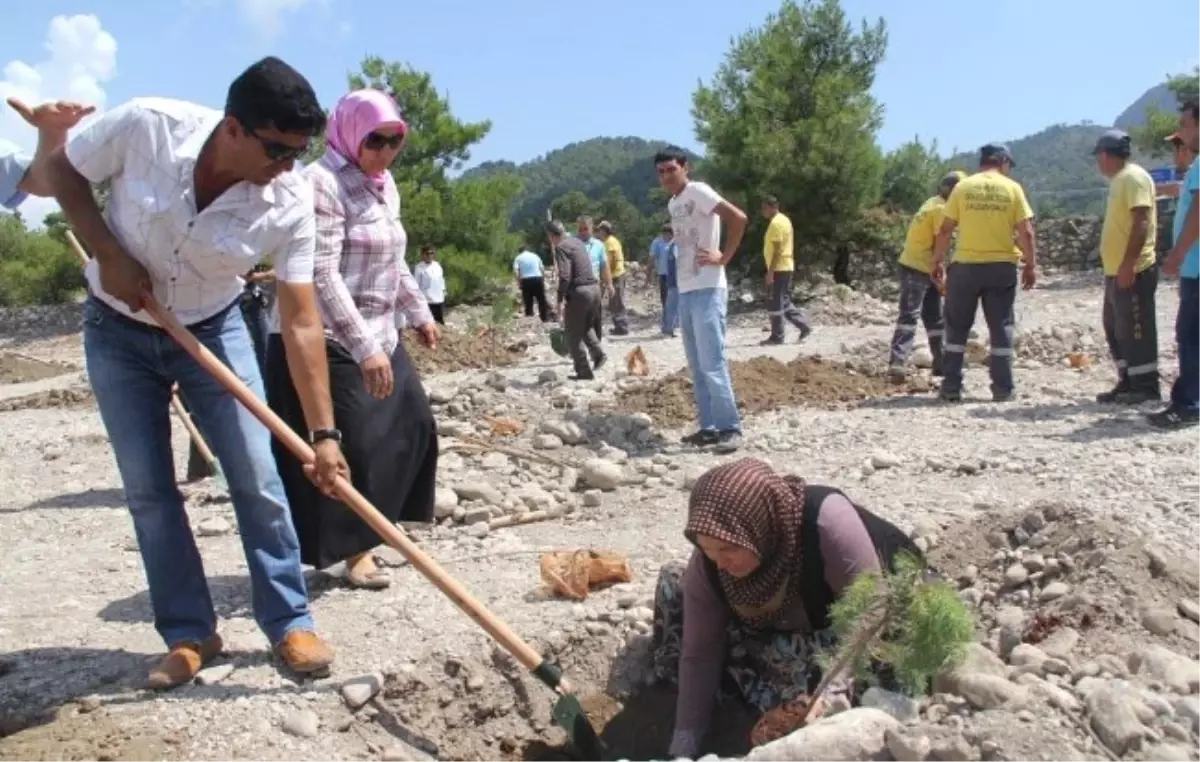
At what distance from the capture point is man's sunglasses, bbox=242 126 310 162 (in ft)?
8.57

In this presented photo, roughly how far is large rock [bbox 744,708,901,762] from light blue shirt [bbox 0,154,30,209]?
254cm

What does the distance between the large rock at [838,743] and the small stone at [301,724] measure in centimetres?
125

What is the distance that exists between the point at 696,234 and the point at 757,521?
11.9 feet

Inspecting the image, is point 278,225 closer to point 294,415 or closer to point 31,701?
point 294,415

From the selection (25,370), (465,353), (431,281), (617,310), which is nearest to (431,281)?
(431,281)

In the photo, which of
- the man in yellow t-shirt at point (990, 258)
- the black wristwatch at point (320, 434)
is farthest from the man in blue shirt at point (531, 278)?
the black wristwatch at point (320, 434)

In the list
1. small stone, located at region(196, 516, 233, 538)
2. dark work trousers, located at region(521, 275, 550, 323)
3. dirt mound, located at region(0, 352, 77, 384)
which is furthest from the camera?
dark work trousers, located at region(521, 275, 550, 323)

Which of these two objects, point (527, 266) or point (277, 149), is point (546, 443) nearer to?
point (277, 149)

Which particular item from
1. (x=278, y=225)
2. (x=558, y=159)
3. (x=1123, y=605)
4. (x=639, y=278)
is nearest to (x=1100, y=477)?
(x=1123, y=605)

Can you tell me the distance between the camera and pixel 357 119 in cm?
350

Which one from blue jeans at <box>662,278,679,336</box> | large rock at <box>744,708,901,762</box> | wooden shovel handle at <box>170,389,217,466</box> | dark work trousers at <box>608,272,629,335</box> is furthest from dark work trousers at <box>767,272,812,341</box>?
large rock at <box>744,708,901,762</box>

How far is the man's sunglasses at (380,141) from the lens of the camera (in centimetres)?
352

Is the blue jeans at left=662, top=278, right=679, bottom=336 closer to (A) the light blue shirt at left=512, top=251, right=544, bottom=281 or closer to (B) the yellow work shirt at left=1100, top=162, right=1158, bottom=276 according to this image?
(A) the light blue shirt at left=512, top=251, right=544, bottom=281

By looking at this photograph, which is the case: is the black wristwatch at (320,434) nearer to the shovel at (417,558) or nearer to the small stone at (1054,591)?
the shovel at (417,558)
